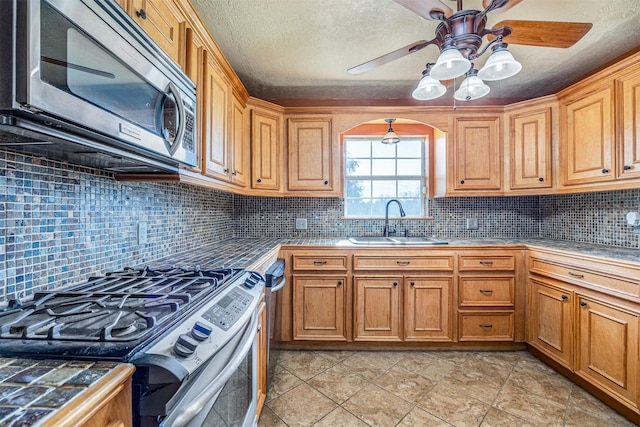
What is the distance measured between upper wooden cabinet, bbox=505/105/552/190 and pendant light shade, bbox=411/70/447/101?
1.25 meters

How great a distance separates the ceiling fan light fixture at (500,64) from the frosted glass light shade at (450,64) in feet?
0.44

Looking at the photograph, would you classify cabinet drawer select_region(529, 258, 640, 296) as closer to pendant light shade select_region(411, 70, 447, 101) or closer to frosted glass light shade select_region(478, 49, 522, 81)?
frosted glass light shade select_region(478, 49, 522, 81)

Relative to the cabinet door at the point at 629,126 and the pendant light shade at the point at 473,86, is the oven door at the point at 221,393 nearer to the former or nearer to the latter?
the pendant light shade at the point at 473,86

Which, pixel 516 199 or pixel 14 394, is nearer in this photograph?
pixel 14 394

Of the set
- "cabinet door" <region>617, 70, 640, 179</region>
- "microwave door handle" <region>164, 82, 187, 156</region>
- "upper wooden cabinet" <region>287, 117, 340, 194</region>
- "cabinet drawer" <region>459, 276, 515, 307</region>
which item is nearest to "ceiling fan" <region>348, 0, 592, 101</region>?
"cabinet door" <region>617, 70, 640, 179</region>

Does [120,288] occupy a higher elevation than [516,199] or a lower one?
lower

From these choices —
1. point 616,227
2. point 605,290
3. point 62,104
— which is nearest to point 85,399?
point 62,104

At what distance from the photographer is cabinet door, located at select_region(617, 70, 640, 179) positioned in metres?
1.75

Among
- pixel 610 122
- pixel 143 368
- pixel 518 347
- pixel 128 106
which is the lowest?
pixel 518 347

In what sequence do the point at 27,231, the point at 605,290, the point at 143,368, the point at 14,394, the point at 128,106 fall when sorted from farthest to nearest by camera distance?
the point at 605,290
the point at 27,231
the point at 128,106
the point at 143,368
the point at 14,394

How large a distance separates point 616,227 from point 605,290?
0.87 metres

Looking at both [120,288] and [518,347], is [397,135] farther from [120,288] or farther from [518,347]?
[120,288]

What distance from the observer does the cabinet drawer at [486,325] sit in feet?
7.50

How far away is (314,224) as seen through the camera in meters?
2.87
